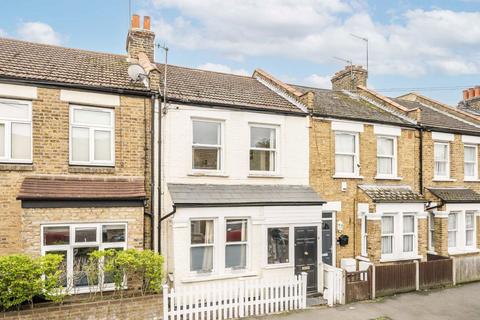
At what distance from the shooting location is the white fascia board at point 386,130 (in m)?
14.6

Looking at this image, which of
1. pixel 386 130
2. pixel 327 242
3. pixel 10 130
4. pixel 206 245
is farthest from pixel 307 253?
pixel 10 130

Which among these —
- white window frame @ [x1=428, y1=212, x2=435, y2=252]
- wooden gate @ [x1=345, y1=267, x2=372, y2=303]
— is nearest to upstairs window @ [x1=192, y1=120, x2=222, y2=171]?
wooden gate @ [x1=345, y1=267, x2=372, y2=303]

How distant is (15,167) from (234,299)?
→ 6705mm

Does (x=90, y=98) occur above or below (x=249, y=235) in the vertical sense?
above

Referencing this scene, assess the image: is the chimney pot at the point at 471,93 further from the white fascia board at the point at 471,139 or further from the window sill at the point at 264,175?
the window sill at the point at 264,175

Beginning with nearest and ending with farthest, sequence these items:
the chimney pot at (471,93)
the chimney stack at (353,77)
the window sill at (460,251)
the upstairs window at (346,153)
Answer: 1. the upstairs window at (346,153)
2. the window sill at (460,251)
3. the chimney stack at (353,77)
4. the chimney pot at (471,93)

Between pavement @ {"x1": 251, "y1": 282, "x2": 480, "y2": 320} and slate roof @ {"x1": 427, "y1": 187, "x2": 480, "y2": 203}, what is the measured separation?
3.87 metres

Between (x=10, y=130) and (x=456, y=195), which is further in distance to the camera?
(x=456, y=195)

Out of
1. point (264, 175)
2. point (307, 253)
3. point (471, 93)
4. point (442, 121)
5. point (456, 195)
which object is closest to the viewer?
point (307, 253)

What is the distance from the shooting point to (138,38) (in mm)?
13516

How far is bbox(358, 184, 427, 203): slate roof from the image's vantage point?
44.4 feet

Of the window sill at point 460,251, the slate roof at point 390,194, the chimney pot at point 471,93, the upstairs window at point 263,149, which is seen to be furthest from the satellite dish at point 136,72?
the chimney pot at point 471,93

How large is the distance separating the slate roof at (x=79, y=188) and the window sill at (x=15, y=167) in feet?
0.86

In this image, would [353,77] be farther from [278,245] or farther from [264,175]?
[278,245]
